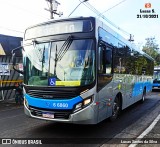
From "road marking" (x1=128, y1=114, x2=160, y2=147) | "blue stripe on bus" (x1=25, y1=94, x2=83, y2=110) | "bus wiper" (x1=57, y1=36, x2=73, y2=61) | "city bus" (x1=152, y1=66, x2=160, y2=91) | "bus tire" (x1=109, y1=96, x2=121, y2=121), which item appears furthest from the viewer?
"city bus" (x1=152, y1=66, x2=160, y2=91)

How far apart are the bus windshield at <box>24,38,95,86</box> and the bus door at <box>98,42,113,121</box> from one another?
42 cm

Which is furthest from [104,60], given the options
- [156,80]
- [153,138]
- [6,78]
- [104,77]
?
[156,80]

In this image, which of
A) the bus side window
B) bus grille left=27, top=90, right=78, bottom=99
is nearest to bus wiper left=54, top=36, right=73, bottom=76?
bus grille left=27, top=90, right=78, bottom=99

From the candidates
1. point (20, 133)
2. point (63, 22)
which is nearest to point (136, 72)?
point (63, 22)

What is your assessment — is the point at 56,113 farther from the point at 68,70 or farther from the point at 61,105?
the point at 68,70

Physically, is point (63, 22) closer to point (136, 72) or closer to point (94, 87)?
point (94, 87)

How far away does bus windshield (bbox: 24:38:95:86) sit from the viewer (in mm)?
6109

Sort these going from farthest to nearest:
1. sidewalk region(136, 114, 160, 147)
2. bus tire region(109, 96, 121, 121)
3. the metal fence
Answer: the metal fence
bus tire region(109, 96, 121, 121)
sidewalk region(136, 114, 160, 147)

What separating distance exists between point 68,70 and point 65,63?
214mm

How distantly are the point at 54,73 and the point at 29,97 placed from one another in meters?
1.13

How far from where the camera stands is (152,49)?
67.6m

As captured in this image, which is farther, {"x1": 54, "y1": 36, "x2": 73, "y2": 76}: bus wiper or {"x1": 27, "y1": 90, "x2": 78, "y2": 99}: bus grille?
{"x1": 54, "y1": 36, "x2": 73, "y2": 76}: bus wiper

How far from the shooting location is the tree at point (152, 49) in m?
67.0

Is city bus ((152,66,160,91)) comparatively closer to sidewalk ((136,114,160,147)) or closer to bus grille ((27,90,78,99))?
sidewalk ((136,114,160,147))
